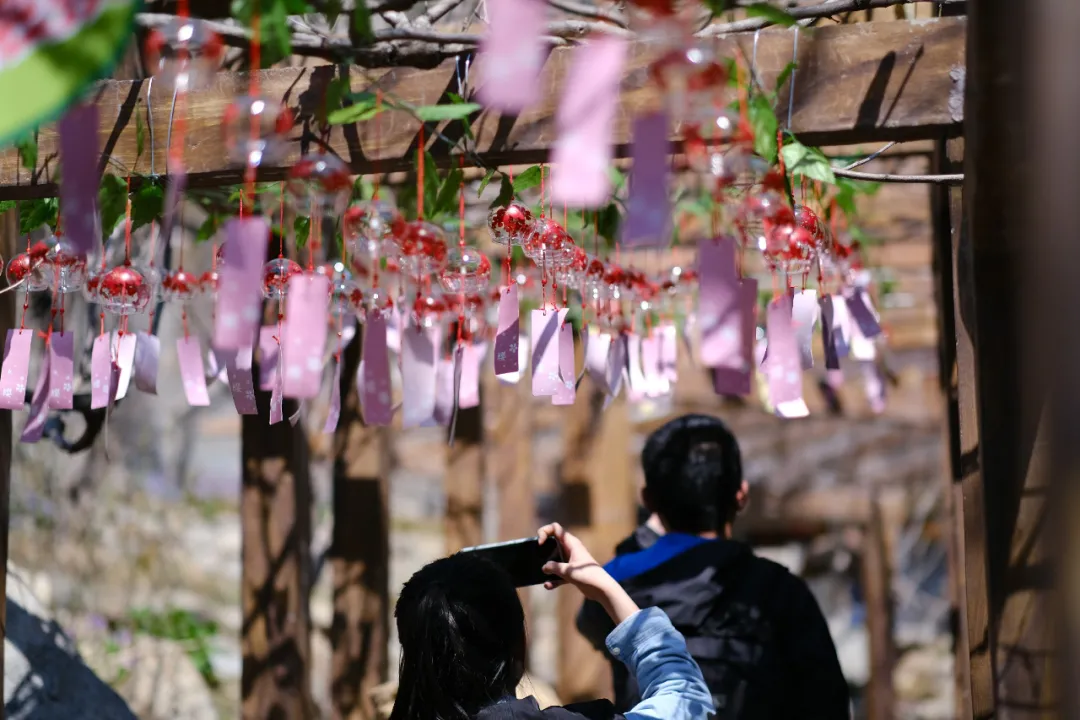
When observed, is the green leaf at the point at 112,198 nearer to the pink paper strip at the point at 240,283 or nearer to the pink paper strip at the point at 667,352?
the pink paper strip at the point at 240,283

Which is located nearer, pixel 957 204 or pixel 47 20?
pixel 47 20

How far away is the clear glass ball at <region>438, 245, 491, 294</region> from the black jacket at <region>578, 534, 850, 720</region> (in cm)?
56

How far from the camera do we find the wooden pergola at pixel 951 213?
0.73 metres

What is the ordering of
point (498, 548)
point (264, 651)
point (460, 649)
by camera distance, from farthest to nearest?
point (264, 651) → point (498, 548) → point (460, 649)

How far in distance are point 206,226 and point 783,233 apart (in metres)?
1.38

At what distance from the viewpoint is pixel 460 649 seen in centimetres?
120

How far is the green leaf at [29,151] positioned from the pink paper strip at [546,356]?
86 centimetres

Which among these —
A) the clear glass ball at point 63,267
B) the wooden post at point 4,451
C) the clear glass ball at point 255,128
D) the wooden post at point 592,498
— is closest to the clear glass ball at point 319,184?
the clear glass ball at point 255,128

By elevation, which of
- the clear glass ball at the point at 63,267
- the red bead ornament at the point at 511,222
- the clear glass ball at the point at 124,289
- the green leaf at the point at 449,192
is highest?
the green leaf at the point at 449,192

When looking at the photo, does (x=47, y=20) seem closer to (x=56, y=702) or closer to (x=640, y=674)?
(x=640, y=674)

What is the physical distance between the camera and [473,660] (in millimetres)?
1203

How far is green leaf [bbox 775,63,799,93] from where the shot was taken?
1.54 metres

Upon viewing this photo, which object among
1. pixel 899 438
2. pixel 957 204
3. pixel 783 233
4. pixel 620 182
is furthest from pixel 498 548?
pixel 899 438

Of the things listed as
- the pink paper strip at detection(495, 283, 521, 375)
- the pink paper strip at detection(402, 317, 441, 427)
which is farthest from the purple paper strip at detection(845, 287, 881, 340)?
the pink paper strip at detection(402, 317, 441, 427)
